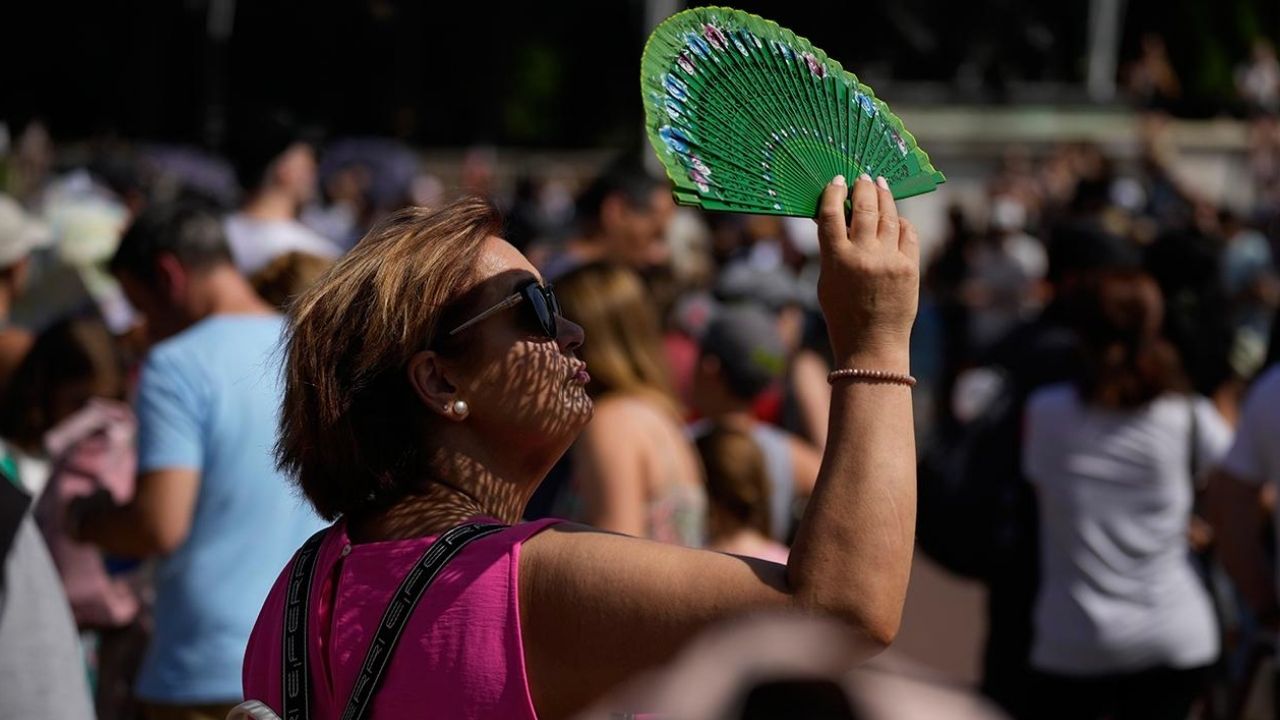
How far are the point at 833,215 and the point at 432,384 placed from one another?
56 cm

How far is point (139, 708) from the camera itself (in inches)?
158

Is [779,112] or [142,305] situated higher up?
[779,112]

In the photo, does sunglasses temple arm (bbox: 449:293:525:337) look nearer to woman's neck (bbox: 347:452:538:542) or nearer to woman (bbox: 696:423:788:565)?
woman's neck (bbox: 347:452:538:542)

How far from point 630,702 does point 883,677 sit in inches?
19.7

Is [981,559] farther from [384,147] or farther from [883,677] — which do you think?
[384,147]

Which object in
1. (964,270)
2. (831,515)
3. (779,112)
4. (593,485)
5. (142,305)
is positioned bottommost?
(964,270)

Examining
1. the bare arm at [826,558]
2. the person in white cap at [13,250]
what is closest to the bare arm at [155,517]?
the person in white cap at [13,250]

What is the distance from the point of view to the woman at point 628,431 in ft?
13.0

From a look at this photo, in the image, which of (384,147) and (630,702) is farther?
(384,147)

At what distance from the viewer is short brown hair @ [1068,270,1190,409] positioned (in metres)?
4.61

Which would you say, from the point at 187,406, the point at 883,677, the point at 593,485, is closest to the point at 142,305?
the point at 187,406

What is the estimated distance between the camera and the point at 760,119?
1983 millimetres

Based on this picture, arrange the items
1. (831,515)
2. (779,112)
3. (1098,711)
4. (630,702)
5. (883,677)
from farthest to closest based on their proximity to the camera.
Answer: (1098,711) → (779,112) → (831,515) → (630,702) → (883,677)

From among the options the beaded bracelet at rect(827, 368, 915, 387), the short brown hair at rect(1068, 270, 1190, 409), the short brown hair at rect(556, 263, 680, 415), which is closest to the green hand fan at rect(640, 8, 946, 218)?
the beaded bracelet at rect(827, 368, 915, 387)
